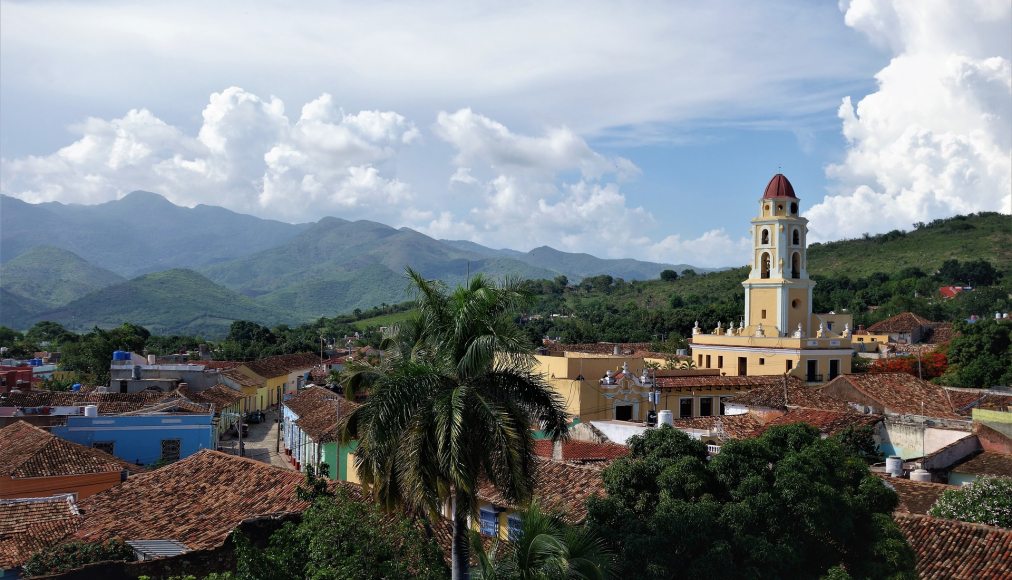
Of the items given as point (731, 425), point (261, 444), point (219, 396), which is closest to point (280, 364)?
point (219, 396)

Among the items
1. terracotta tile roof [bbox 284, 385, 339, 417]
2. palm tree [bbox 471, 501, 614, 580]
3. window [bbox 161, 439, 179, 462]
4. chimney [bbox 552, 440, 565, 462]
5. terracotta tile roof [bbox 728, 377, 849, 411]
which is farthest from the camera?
terracotta tile roof [bbox 284, 385, 339, 417]

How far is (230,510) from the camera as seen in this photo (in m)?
15.8

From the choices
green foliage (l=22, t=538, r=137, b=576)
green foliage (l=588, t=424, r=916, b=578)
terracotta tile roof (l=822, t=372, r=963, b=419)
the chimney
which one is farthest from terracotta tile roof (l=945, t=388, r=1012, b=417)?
green foliage (l=22, t=538, r=137, b=576)

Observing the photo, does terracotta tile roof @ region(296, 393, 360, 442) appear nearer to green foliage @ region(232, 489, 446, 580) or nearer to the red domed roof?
green foliage @ region(232, 489, 446, 580)

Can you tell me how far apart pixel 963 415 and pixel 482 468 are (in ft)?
76.9

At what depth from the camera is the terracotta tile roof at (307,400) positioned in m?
34.0

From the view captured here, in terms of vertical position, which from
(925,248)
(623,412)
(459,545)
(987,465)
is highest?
(925,248)

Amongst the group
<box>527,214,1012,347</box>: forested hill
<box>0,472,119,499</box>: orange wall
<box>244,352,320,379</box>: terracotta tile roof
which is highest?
<box>527,214,1012,347</box>: forested hill

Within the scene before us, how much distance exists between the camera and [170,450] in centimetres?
2617

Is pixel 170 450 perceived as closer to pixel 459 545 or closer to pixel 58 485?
pixel 58 485

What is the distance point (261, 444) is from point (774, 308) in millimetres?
24952

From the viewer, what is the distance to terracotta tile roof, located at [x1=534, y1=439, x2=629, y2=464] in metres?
19.3

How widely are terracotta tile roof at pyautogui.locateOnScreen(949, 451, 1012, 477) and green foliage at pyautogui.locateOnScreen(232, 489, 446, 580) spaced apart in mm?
14197

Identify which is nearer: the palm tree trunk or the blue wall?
the palm tree trunk
